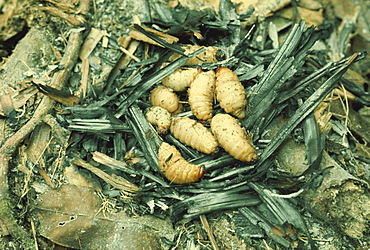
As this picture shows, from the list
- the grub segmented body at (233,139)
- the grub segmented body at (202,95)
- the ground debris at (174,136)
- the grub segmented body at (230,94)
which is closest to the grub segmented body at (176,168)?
the ground debris at (174,136)

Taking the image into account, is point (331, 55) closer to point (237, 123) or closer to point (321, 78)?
point (321, 78)

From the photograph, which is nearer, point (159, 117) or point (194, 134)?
point (194, 134)

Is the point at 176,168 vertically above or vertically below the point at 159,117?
below

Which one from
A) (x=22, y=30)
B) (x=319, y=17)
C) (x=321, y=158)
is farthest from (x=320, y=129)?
(x=22, y=30)

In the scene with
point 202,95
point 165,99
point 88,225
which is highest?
point 202,95

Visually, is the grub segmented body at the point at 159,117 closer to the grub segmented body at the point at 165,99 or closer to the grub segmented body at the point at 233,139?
the grub segmented body at the point at 165,99

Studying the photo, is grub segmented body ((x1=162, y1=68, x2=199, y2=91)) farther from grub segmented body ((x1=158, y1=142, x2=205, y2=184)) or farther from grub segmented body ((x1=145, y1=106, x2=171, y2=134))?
grub segmented body ((x1=158, y1=142, x2=205, y2=184))

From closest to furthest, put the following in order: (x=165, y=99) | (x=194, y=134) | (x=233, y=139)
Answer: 1. (x=233, y=139)
2. (x=194, y=134)
3. (x=165, y=99)

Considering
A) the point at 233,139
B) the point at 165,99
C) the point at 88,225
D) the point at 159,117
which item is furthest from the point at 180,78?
the point at 88,225

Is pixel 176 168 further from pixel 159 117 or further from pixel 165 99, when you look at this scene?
pixel 165 99
